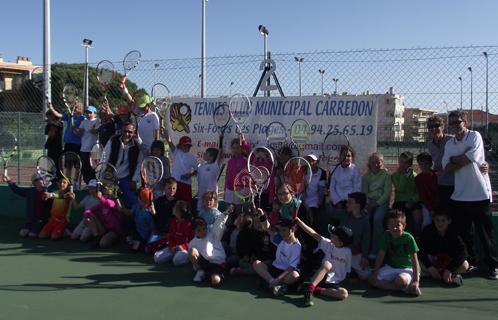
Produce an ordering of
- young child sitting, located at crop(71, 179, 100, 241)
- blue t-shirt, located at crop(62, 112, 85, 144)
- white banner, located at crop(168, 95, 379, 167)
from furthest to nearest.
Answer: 1. blue t-shirt, located at crop(62, 112, 85, 144)
2. young child sitting, located at crop(71, 179, 100, 241)
3. white banner, located at crop(168, 95, 379, 167)

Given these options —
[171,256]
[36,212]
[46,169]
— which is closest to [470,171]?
[171,256]

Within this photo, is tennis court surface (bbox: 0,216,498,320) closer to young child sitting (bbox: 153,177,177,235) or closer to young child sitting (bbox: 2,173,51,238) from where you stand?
young child sitting (bbox: 153,177,177,235)

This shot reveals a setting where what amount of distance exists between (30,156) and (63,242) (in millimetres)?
6494

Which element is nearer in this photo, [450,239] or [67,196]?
[450,239]

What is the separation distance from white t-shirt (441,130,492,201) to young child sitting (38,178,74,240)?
5378 mm

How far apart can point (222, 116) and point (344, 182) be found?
239 cm

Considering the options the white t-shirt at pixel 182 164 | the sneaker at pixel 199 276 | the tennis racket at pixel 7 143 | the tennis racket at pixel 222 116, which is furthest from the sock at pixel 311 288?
the tennis racket at pixel 7 143

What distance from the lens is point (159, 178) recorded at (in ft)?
23.2

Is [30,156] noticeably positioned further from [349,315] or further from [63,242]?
[349,315]

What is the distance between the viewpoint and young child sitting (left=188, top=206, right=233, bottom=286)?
5445mm

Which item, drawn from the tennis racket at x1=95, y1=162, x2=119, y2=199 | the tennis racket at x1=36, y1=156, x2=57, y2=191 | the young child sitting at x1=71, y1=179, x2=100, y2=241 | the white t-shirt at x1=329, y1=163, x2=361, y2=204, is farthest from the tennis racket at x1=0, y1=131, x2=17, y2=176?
the white t-shirt at x1=329, y1=163, x2=361, y2=204

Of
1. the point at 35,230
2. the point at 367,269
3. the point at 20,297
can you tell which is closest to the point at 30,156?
the point at 35,230

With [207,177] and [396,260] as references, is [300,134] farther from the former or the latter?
[396,260]

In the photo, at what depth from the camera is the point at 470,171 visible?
213 inches
